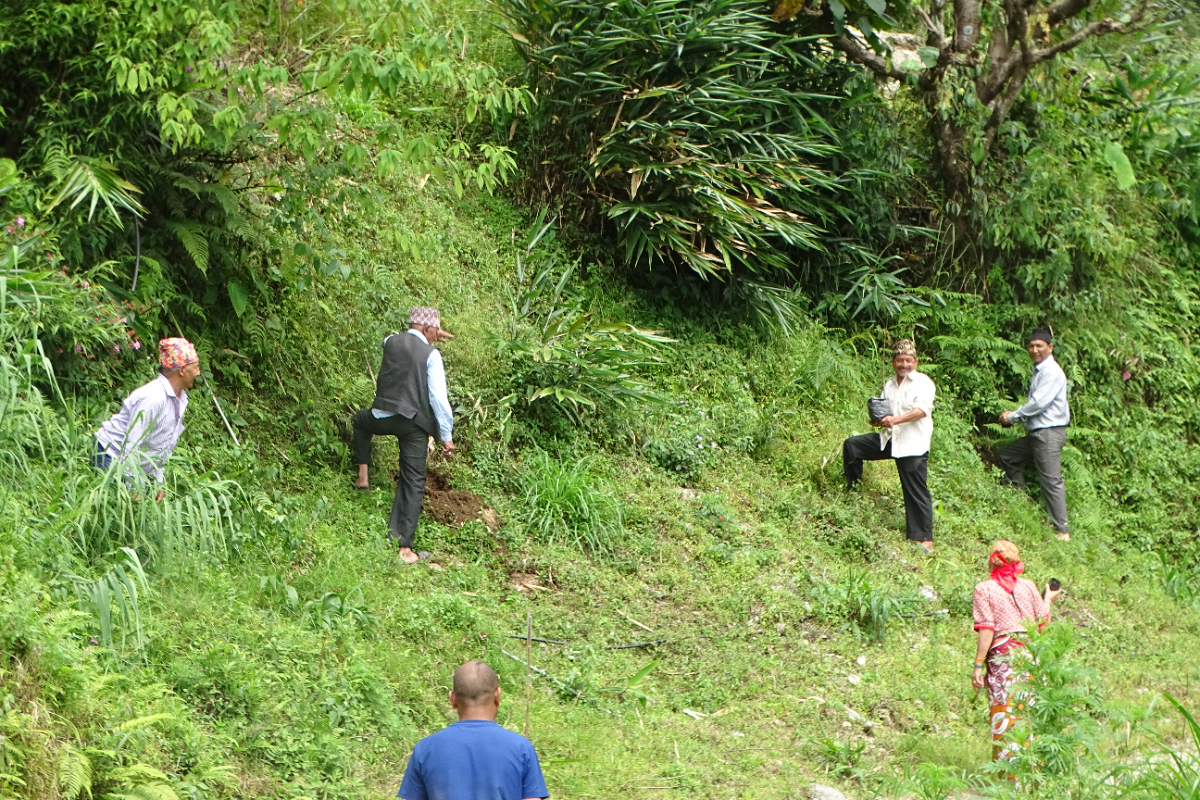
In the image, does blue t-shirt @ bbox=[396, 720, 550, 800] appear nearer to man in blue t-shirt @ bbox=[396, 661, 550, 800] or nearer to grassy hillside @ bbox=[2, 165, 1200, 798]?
man in blue t-shirt @ bbox=[396, 661, 550, 800]

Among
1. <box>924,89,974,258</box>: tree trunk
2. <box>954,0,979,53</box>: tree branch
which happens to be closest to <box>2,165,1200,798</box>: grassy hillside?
<box>924,89,974,258</box>: tree trunk

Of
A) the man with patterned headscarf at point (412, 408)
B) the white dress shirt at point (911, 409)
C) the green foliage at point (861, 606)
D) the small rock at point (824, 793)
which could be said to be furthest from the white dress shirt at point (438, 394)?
the white dress shirt at point (911, 409)

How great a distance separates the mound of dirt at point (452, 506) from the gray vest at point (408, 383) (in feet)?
2.35

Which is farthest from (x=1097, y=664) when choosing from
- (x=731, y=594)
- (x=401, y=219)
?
(x=401, y=219)

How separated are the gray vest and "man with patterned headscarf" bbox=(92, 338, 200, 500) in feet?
5.33

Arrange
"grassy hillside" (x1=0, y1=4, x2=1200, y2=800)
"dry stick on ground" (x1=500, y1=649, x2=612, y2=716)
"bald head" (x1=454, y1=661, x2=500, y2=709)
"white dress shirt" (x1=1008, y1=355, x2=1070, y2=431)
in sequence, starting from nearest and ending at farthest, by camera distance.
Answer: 1. "bald head" (x1=454, y1=661, x2=500, y2=709)
2. "grassy hillside" (x1=0, y1=4, x2=1200, y2=800)
3. "dry stick on ground" (x1=500, y1=649, x2=612, y2=716)
4. "white dress shirt" (x1=1008, y1=355, x2=1070, y2=431)

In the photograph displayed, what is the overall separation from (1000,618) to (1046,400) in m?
5.08

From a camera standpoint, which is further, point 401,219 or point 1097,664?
point 401,219

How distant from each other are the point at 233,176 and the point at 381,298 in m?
1.84

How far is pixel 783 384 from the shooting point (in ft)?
36.8

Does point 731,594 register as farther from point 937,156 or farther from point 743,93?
point 937,156

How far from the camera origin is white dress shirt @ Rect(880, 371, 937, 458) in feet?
31.5

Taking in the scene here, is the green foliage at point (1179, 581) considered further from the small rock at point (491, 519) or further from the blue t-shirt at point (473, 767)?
the blue t-shirt at point (473, 767)

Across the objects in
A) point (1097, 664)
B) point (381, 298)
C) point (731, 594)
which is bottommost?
point (1097, 664)
